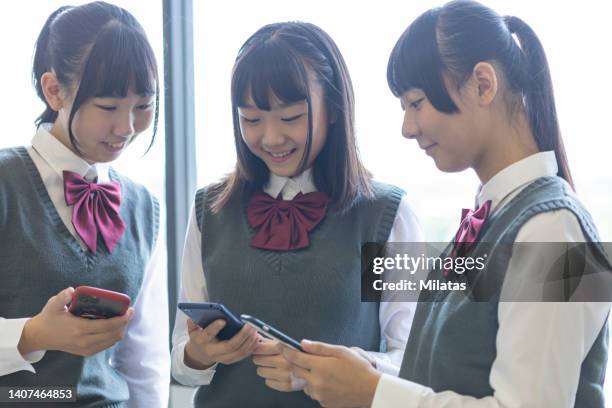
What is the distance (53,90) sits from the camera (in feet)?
4.99

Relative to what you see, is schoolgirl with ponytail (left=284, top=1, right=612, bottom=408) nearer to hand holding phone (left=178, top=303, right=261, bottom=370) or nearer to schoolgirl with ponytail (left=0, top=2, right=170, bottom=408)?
hand holding phone (left=178, top=303, right=261, bottom=370)

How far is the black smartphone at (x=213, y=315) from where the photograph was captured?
1211 mm

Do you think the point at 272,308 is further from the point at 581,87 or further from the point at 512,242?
the point at 581,87

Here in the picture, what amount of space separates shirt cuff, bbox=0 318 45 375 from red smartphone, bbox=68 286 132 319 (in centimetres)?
13

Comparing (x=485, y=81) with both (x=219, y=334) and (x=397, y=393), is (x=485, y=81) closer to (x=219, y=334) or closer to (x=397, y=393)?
(x=397, y=393)

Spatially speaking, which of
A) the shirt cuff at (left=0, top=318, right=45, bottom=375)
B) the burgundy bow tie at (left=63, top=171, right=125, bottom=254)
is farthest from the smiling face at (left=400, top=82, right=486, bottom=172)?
the shirt cuff at (left=0, top=318, right=45, bottom=375)

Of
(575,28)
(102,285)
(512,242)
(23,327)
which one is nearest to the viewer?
(512,242)

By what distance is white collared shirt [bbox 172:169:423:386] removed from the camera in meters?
1.46

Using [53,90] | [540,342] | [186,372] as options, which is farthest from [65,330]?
[540,342]

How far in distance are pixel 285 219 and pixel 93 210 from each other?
16.3 inches

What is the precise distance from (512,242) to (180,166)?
130cm

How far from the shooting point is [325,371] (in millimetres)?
1173

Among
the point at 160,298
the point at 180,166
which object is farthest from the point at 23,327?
the point at 180,166

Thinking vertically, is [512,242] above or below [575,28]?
below
